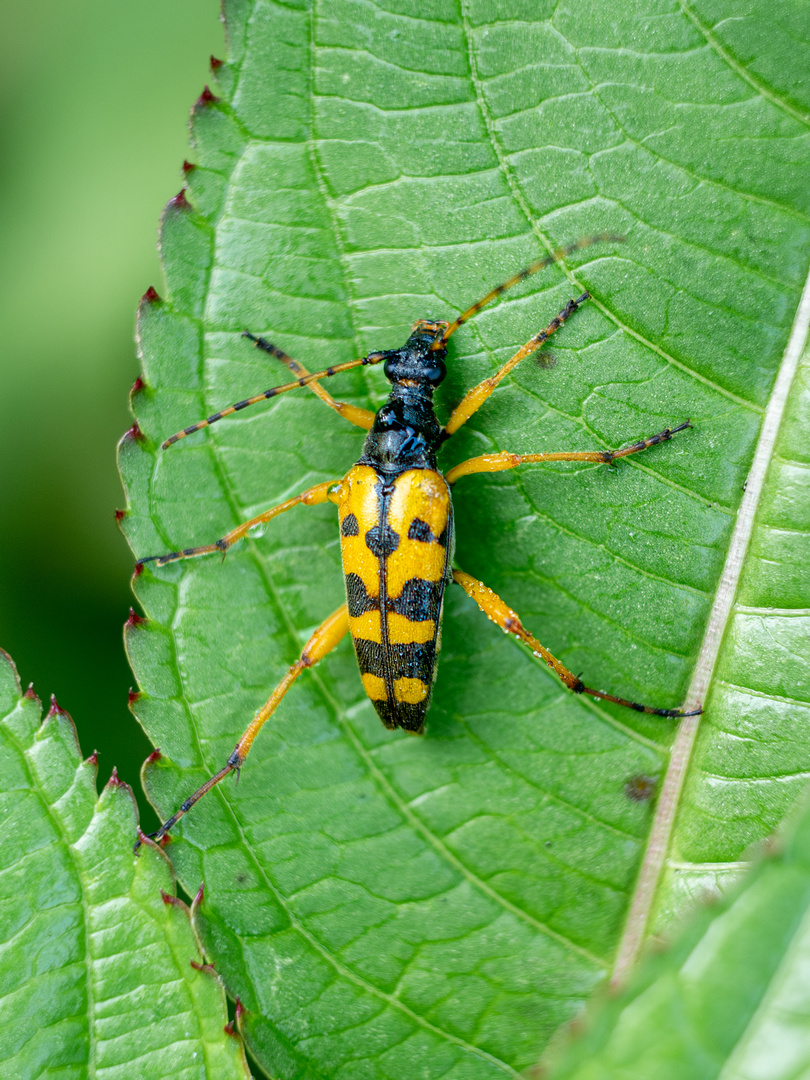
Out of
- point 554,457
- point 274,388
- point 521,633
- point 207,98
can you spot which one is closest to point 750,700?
point 521,633

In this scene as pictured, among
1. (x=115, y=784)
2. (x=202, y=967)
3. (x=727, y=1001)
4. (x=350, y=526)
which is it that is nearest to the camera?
(x=727, y=1001)

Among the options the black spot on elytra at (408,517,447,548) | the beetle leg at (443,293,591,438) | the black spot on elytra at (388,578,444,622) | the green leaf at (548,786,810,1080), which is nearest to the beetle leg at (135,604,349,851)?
the black spot on elytra at (388,578,444,622)

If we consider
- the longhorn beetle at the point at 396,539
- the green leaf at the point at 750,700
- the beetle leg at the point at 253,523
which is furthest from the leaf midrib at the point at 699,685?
the beetle leg at the point at 253,523

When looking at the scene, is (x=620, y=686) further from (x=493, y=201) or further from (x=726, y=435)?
(x=493, y=201)

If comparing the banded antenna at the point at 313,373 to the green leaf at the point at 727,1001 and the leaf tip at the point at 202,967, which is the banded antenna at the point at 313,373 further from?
the green leaf at the point at 727,1001

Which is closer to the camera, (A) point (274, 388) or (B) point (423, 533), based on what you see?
(A) point (274, 388)

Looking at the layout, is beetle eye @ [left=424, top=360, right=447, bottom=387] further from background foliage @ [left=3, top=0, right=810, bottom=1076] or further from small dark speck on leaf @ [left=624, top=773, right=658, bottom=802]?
small dark speck on leaf @ [left=624, top=773, right=658, bottom=802]

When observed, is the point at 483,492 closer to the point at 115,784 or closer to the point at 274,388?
the point at 274,388
